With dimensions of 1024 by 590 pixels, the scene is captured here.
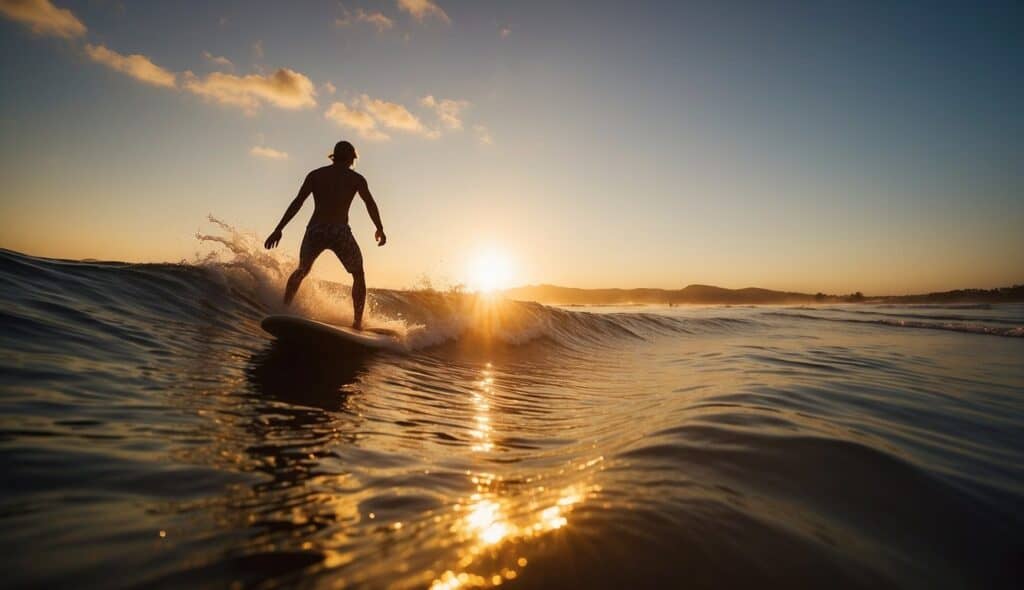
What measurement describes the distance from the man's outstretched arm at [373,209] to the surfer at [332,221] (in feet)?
0.42

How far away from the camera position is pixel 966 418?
11.7 ft

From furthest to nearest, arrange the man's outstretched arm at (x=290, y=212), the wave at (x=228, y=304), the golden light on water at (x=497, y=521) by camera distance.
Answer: the man's outstretched arm at (x=290, y=212) → the wave at (x=228, y=304) → the golden light on water at (x=497, y=521)

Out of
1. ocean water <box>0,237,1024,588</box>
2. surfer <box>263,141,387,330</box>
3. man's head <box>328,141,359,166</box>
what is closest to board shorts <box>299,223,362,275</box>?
surfer <box>263,141,387,330</box>

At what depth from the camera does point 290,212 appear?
6.59m

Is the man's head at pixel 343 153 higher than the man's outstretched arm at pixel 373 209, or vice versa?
the man's head at pixel 343 153

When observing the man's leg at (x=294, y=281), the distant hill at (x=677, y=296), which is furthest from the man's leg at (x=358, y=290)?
the distant hill at (x=677, y=296)

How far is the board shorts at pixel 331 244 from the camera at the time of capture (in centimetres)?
658

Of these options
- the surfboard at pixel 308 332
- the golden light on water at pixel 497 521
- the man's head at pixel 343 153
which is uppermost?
the man's head at pixel 343 153

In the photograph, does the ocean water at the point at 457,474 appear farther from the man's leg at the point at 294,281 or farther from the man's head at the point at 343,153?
the man's head at the point at 343,153

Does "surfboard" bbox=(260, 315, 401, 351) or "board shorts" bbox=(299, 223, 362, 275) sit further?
"board shorts" bbox=(299, 223, 362, 275)

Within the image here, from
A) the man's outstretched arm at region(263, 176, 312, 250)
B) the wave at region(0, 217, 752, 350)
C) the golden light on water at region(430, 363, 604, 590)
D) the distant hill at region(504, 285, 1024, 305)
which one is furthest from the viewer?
the distant hill at region(504, 285, 1024, 305)

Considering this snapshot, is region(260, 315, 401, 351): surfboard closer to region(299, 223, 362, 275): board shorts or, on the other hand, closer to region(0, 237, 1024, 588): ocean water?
region(0, 237, 1024, 588): ocean water

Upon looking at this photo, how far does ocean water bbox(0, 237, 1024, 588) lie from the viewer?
1.29 metres

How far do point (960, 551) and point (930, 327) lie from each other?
17774mm
